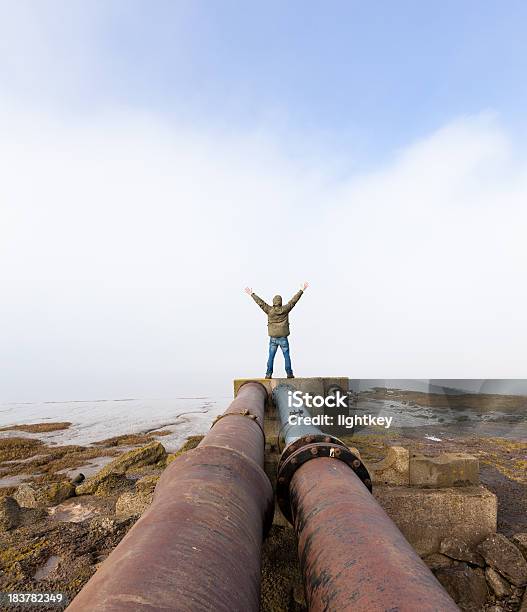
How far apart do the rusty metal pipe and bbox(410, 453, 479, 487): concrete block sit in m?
2.78

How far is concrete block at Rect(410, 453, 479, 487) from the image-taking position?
15.7 ft

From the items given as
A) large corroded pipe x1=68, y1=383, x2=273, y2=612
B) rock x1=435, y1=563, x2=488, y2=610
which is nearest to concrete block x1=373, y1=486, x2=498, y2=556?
rock x1=435, y1=563, x2=488, y2=610

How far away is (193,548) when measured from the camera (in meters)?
1.38

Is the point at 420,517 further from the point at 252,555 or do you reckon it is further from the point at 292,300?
the point at 292,300

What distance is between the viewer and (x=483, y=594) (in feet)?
12.8

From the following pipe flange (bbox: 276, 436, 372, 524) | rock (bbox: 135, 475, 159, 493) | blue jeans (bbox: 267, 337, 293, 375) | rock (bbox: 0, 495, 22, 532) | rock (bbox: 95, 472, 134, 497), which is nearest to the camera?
pipe flange (bbox: 276, 436, 372, 524)

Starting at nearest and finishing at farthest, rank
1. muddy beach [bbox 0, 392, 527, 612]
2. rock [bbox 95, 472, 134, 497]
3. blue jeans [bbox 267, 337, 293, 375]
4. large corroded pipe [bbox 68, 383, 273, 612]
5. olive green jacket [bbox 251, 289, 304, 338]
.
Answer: large corroded pipe [bbox 68, 383, 273, 612], muddy beach [bbox 0, 392, 527, 612], rock [bbox 95, 472, 134, 497], olive green jacket [bbox 251, 289, 304, 338], blue jeans [bbox 267, 337, 293, 375]

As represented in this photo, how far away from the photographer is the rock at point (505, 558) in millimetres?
3900

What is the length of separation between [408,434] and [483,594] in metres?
9.23

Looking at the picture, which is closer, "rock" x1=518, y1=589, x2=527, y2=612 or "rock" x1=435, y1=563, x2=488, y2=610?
"rock" x1=518, y1=589, x2=527, y2=612

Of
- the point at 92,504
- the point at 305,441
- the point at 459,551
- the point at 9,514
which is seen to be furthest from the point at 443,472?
the point at 9,514

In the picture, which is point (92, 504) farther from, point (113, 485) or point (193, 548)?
point (193, 548)

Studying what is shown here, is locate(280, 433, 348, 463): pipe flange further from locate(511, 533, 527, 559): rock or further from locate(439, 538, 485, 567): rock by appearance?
locate(511, 533, 527, 559): rock

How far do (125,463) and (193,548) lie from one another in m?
7.68
